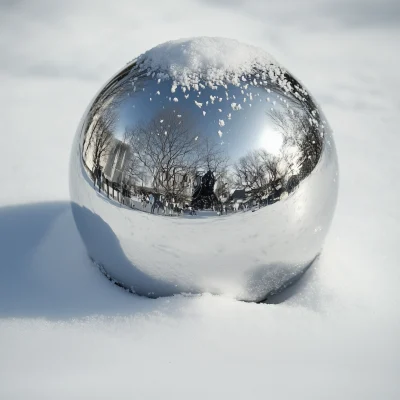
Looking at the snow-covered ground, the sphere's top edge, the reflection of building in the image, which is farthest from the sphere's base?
the sphere's top edge

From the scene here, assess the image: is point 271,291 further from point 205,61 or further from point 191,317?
point 205,61

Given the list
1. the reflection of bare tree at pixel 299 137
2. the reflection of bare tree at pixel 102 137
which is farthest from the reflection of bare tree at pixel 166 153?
the reflection of bare tree at pixel 299 137

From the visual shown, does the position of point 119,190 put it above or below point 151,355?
above

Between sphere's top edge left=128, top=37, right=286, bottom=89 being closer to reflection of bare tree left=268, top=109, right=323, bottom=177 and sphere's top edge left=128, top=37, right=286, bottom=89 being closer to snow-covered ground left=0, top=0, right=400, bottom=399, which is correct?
reflection of bare tree left=268, top=109, right=323, bottom=177

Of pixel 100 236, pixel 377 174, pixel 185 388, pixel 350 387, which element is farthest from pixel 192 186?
pixel 377 174

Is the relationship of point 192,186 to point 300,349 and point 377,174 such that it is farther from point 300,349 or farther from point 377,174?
point 377,174

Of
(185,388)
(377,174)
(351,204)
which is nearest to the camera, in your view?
(185,388)

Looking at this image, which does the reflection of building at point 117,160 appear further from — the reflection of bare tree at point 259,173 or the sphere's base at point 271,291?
the sphere's base at point 271,291
